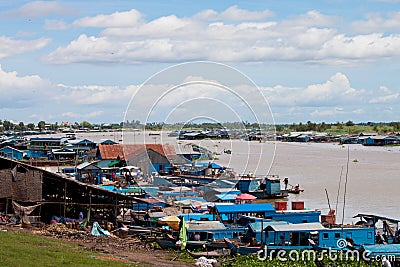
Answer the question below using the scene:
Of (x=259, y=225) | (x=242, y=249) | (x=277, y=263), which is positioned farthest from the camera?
(x=259, y=225)

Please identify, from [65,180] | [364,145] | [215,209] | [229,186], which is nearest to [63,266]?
[65,180]

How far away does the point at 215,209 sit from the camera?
62.3 ft

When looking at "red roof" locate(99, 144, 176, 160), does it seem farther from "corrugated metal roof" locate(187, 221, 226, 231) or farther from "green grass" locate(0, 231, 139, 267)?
"green grass" locate(0, 231, 139, 267)

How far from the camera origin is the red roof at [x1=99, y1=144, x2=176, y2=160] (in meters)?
35.1

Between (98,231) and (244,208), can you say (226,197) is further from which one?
(98,231)

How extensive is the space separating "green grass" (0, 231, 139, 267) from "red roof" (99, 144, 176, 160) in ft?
65.5

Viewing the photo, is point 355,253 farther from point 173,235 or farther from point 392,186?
point 392,186

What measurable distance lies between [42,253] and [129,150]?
2406 centimetres

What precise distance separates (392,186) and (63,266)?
79.5 feet

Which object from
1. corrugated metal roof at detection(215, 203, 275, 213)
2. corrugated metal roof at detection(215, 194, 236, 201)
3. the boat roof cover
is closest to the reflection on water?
corrugated metal roof at detection(215, 203, 275, 213)

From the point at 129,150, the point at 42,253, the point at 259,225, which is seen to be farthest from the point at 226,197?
the point at 129,150

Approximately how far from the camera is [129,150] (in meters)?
36.3

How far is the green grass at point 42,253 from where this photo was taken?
11305 mm

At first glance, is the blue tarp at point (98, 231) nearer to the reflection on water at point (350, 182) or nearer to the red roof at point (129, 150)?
the reflection on water at point (350, 182)
